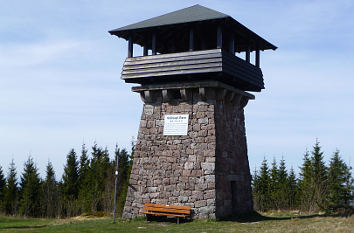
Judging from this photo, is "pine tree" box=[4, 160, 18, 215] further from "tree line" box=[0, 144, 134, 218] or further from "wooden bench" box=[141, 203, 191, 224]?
"wooden bench" box=[141, 203, 191, 224]

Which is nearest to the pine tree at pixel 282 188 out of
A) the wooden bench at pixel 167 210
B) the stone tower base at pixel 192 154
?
the stone tower base at pixel 192 154

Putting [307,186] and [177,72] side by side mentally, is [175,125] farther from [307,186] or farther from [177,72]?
[307,186]

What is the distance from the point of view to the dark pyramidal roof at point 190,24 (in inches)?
583

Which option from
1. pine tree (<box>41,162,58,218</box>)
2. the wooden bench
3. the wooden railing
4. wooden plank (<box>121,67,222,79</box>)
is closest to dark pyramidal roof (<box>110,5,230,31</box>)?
the wooden railing

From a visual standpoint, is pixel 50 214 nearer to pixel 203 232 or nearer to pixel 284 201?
pixel 284 201

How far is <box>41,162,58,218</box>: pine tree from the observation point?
96.4 ft

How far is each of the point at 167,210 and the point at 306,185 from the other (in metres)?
12.6

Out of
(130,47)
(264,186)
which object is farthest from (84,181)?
(130,47)

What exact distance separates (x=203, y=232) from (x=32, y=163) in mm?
23284

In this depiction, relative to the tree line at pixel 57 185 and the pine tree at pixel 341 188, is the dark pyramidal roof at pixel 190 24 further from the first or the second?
the tree line at pixel 57 185

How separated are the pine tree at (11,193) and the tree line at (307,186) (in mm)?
17411

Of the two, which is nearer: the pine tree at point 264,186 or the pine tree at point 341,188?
the pine tree at point 341,188

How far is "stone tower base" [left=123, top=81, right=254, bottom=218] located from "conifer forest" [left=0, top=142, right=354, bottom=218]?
5018mm

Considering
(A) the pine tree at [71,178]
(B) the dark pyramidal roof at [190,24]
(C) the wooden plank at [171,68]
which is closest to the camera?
(C) the wooden plank at [171,68]
